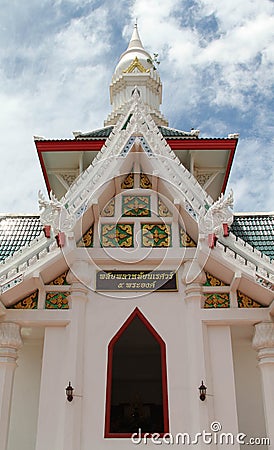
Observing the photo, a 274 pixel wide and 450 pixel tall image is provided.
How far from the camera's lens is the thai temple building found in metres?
9.08

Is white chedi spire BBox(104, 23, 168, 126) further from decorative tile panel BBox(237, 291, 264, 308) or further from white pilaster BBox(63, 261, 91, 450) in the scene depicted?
decorative tile panel BBox(237, 291, 264, 308)

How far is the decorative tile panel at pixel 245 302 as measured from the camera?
32.5 ft

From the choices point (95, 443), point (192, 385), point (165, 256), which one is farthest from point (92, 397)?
point (165, 256)

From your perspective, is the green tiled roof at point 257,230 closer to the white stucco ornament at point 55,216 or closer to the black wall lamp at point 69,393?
the white stucco ornament at point 55,216

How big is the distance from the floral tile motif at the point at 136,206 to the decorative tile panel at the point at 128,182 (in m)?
0.24

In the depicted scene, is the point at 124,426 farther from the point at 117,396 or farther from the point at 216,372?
the point at 216,372

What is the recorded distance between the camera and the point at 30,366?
10812 mm

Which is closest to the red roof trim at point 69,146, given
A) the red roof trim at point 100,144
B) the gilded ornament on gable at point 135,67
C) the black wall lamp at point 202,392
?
the red roof trim at point 100,144

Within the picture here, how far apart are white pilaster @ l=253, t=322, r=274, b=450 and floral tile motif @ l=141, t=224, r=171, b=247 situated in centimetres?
255

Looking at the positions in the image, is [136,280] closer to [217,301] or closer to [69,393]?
[217,301]

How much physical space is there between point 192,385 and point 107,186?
4.40m

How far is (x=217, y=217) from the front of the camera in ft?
32.2

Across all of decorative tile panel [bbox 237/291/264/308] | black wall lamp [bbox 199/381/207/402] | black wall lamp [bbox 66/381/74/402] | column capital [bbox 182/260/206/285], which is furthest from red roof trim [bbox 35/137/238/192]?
black wall lamp [bbox 199/381/207/402]

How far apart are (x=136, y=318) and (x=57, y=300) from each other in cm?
164
